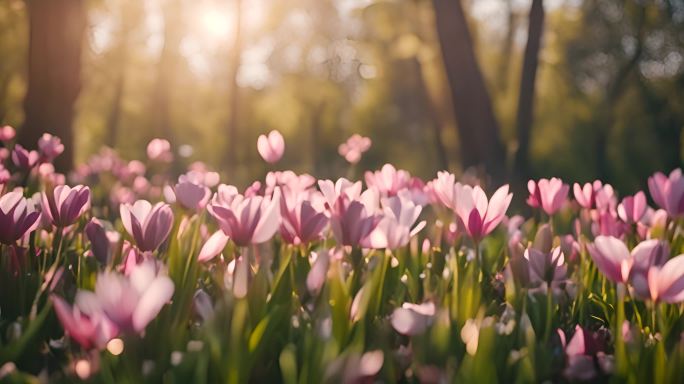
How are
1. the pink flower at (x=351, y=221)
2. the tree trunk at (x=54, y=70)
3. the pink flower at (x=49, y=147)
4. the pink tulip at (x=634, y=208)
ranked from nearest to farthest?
the pink flower at (x=351, y=221), the pink tulip at (x=634, y=208), the pink flower at (x=49, y=147), the tree trunk at (x=54, y=70)

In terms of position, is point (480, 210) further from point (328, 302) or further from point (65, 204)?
point (65, 204)

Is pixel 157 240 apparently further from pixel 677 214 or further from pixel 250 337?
A: pixel 677 214

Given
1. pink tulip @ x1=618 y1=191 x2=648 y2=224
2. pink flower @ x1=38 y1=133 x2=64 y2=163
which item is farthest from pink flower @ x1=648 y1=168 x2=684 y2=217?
pink flower @ x1=38 y1=133 x2=64 y2=163

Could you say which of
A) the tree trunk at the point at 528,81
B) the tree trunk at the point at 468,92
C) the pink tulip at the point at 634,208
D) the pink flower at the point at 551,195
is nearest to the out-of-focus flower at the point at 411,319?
the pink flower at the point at 551,195

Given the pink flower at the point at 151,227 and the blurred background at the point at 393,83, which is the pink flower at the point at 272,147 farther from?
the blurred background at the point at 393,83

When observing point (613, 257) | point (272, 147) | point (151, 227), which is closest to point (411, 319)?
point (613, 257)

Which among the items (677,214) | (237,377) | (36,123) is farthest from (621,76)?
(237,377)
